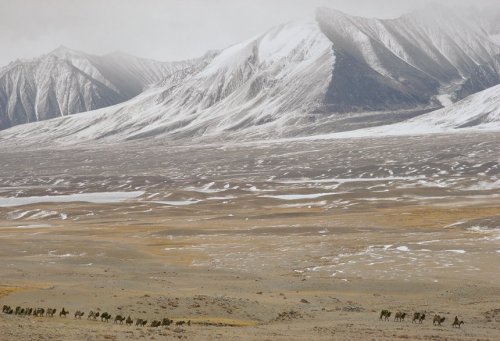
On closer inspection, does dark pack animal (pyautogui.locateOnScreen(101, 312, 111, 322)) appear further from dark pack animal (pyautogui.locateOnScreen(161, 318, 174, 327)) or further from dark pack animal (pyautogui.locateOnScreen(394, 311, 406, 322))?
dark pack animal (pyautogui.locateOnScreen(394, 311, 406, 322))

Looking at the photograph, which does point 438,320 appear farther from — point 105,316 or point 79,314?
point 79,314

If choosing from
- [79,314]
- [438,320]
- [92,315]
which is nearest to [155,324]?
[92,315]

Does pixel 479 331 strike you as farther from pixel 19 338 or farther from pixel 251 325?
pixel 19 338

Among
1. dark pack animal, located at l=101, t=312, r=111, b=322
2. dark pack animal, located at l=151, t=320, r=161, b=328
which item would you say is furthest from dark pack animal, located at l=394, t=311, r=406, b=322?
dark pack animal, located at l=101, t=312, r=111, b=322

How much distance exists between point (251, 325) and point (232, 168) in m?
169

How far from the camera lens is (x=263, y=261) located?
A: 54781 mm

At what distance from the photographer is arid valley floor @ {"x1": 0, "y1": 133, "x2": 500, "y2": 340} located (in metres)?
28.6

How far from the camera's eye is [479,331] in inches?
1070

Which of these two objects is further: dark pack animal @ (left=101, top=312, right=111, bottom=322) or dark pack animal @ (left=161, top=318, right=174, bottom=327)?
dark pack animal @ (left=101, top=312, right=111, bottom=322)

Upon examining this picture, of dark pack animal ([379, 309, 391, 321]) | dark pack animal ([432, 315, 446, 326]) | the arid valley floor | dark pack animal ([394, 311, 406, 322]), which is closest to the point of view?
dark pack animal ([432, 315, 446, 326])

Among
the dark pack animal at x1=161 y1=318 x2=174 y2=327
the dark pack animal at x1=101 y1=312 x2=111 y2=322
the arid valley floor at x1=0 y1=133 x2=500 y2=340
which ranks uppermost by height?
the dark pack animal at x1=101 y1=312 x2=111 y2=322

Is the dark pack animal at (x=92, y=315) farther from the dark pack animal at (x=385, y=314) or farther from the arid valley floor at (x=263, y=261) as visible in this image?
the dark pack animal at (x=385, y=314)

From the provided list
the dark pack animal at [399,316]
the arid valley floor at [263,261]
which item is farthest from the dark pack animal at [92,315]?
the dark pack animal at [399,316]

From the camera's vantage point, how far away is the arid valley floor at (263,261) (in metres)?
28.6
